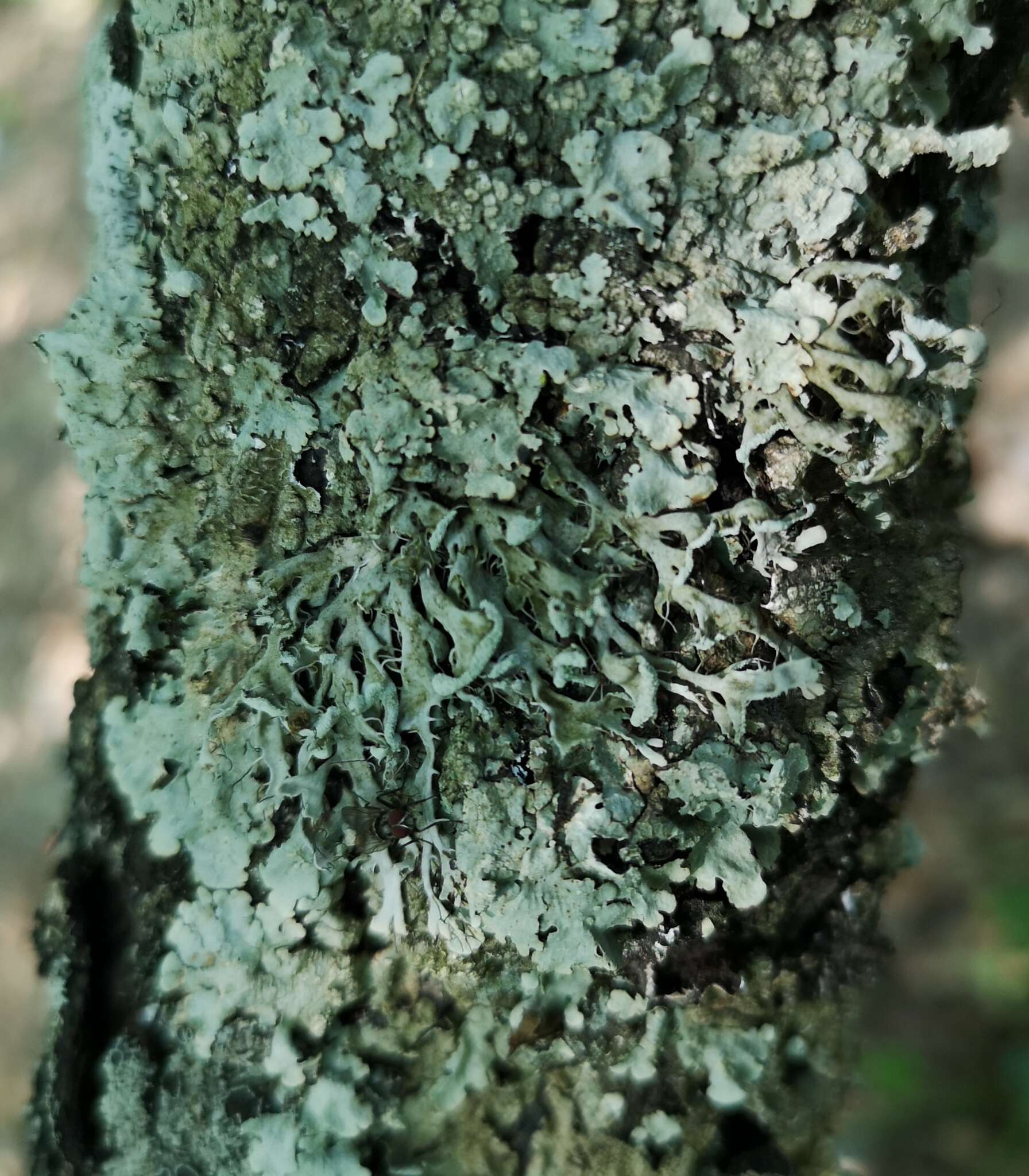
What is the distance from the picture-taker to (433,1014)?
3.88ft

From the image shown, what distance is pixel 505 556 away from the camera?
0.97 metres

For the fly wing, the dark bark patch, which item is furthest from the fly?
the dark bark patch

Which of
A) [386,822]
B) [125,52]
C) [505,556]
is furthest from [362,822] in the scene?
[125,52]

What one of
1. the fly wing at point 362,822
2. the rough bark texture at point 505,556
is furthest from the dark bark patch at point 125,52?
the fly wing at point 362,822

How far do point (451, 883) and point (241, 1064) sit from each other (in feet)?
1.38

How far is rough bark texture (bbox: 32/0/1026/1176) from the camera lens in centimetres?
94

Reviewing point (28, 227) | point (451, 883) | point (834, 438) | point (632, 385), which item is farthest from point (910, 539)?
point (28, 227)

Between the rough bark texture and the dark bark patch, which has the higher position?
the dark bark patch

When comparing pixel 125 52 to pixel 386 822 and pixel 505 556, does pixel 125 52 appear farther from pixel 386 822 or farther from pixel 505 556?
pixel 386 822

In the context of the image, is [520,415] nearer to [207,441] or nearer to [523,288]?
[523,288]

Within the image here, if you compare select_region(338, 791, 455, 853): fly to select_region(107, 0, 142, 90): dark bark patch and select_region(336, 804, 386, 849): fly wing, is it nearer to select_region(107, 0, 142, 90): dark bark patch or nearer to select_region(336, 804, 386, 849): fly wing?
select_region(336, 804, 386, 849): fly wing

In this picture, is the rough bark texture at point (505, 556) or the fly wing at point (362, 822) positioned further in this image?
the fly wing at point (362, 822)

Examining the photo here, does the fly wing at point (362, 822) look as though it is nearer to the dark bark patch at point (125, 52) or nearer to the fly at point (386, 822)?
the fly at point (386, 822)

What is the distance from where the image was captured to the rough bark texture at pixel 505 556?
0.94 m
